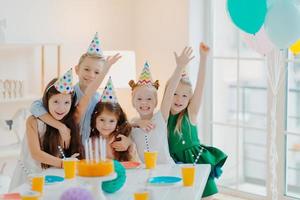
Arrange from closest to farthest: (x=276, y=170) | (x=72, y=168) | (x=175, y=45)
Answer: (x=72, y=168) < (x=276, y=170) < (x=175, y=45)

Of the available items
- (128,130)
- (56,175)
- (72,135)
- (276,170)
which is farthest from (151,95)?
(276,170)

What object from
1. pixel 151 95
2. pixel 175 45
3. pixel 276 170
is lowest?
pixel 276 170

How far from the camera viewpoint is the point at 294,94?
15.3ft

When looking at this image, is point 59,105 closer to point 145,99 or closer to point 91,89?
point 91,89

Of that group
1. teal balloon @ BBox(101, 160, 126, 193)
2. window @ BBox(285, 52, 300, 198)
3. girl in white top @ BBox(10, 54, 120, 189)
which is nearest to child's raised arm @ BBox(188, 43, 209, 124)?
girl in white top @ BBox(10, 54, 120, 189)

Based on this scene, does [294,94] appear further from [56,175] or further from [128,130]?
[56,175]

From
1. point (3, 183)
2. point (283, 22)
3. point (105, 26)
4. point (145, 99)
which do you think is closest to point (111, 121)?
point (145, 99)

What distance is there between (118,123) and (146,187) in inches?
27.2

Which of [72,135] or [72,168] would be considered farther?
[72,135]

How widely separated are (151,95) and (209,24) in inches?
70.9

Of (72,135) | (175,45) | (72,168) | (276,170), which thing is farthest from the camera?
(175,45)

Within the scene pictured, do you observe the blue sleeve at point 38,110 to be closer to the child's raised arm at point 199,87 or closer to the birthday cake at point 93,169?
the child's raised arm at point 199,87

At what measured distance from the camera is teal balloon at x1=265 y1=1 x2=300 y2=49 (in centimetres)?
323

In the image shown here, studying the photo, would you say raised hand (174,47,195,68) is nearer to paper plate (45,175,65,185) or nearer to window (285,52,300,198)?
paper plate (45,175,65,185)
